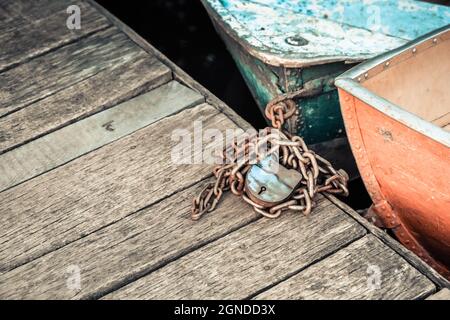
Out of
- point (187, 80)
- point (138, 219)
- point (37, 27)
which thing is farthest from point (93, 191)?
point (37, 27)

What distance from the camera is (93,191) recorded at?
268cm

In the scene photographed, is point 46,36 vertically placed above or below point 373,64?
below

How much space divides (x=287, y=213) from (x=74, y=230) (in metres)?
0.79

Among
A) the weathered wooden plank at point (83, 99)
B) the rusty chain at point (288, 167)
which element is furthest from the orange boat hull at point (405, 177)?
the weathered wooden plank at point (83, 99)

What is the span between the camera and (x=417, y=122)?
7.65 ft

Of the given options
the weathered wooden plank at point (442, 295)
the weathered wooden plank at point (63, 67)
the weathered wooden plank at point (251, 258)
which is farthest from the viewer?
the weathered wooden plank at point (63, 67)

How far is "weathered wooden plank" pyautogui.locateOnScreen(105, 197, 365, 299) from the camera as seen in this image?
226cm

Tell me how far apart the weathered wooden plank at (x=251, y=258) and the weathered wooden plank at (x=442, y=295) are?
1.13 ft

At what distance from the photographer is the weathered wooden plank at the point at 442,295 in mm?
2148

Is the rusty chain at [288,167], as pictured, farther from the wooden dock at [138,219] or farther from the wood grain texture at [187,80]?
the wood grain texture at [187,80]

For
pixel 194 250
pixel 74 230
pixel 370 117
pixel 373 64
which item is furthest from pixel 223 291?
pixel 373 64
